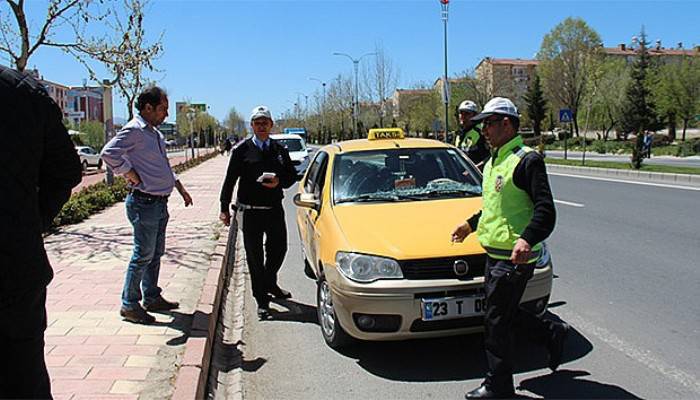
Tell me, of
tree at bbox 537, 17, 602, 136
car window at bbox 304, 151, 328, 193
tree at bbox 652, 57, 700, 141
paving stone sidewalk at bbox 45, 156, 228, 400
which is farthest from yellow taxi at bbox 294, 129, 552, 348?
tree at bbox 537, 17, 602, 136

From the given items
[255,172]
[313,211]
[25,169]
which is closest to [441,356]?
[313,211]

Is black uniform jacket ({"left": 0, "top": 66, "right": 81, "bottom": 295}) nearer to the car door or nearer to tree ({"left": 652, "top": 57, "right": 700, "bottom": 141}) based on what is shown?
the car door

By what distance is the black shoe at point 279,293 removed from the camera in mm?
6184

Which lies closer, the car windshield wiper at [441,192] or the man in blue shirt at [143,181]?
the man in blue shirt at [143,181]

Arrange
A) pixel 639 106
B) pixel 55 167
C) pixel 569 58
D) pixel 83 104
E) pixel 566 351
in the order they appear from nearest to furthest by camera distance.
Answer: pixel 55 167 < pixel 566 351 < pixel 639 106 < pixel 569 58 < pixel 83 104

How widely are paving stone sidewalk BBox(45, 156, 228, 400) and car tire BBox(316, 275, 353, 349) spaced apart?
42.8 inches

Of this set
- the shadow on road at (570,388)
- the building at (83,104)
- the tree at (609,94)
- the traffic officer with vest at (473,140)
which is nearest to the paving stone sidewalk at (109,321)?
the shadow on road at (570,388)

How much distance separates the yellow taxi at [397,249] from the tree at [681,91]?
5091cm

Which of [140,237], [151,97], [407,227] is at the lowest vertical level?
[140,237]

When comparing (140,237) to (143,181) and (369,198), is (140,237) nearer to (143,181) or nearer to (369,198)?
(143,181)

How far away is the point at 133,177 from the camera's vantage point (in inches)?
193

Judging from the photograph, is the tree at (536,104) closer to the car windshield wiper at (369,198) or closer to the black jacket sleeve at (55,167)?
the car windshield wiper at (369,198)

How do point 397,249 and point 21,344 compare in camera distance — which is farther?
point 397,249

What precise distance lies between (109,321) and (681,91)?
176ft
